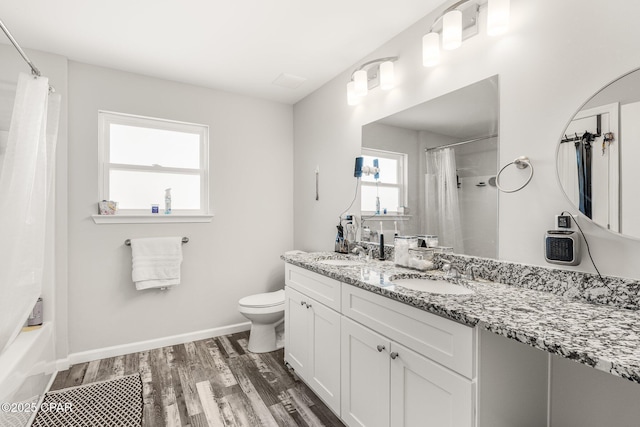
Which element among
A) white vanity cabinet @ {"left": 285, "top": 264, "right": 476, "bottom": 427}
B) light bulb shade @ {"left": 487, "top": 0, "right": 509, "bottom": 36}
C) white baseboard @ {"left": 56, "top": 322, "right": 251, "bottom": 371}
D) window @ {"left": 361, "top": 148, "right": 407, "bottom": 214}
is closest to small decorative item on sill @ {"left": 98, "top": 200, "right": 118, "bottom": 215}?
white baseboard @ {"left": 56, "top": 322, "right": 251, "bottom": 371}

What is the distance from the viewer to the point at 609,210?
1148 mm

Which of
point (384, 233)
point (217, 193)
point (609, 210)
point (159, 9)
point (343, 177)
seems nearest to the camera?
point (609, 210)

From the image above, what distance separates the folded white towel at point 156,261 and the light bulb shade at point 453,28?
2472 millimetres

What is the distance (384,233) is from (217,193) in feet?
5.40

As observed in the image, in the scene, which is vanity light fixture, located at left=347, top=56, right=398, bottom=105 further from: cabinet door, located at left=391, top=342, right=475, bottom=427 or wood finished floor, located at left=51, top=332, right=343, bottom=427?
wood finished floor, located at left=51, top=332, right=343, bottom=427

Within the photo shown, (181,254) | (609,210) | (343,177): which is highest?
(343,177)

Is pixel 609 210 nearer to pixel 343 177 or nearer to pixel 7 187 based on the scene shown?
pixel 343 177

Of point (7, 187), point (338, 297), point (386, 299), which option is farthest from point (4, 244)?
point (386, 299)

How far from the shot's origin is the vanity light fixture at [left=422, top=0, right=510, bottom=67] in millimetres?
1430

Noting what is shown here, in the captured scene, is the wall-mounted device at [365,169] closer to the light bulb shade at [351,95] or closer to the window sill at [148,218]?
the light bulb shade at [351,95]

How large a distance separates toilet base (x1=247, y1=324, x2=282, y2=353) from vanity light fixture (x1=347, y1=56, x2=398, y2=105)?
1964 mm

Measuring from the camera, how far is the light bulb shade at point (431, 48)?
1.71m

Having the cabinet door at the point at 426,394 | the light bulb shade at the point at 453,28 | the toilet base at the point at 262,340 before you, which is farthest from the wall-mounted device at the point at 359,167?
the toilet base at the point at 262,340

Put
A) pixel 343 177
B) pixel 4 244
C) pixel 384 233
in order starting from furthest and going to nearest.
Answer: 1. pixel 343 177
2. pixel 384 233
3. pixel 4 244
